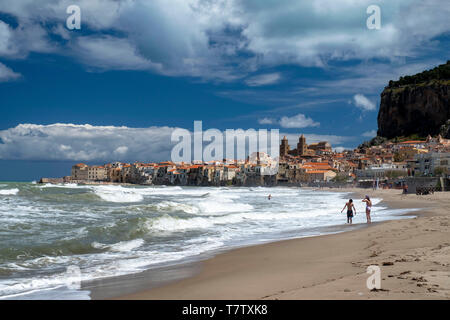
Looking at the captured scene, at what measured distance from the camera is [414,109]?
133m

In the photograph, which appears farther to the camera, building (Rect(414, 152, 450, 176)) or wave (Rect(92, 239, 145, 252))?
building (Rect(414, 152, 450, 176))

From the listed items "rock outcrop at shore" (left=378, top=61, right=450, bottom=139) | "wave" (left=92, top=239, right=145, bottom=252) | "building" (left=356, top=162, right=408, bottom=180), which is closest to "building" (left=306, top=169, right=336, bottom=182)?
"building" (left=356, top=162, right=408, bottom=180)

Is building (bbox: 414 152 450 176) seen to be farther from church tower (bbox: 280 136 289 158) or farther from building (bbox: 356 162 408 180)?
church tower (bbox: 280 136 289 158)

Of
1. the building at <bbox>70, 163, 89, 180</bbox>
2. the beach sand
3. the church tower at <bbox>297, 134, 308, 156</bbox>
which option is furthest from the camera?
the building at <bbox>70, 163, 89, 180</bbox>

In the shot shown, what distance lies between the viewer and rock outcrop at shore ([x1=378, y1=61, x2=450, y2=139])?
4983 inches

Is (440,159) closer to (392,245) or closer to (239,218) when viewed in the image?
(239,218)

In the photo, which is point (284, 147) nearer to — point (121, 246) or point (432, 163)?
point (432, 163)

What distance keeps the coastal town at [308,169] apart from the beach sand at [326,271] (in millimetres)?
71709

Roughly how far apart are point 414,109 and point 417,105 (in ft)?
6.20

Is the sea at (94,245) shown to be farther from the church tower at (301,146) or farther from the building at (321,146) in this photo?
the building at (321,146)

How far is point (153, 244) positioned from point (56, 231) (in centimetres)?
380

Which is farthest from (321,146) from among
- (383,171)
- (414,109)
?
(383,171)

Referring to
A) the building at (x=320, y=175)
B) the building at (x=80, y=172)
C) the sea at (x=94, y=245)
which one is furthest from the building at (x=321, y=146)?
the sea at (x=94, y=245)

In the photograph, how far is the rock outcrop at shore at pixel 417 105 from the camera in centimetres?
12656
